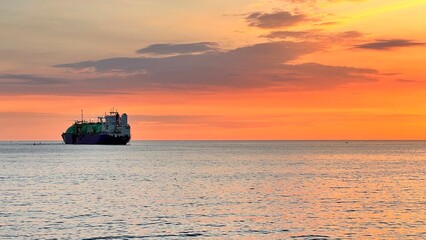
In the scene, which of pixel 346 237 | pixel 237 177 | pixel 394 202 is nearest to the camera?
pixel 346 237

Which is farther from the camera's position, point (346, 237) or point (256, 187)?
point (256, 187)

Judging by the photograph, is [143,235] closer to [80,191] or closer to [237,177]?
[80,191]

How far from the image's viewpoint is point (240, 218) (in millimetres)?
61906

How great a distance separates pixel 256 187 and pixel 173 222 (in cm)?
4051

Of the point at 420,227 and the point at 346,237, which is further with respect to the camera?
the point at 420,227

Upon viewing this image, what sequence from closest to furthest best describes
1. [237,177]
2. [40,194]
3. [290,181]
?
[40,194]
[290,181]
[237,177]

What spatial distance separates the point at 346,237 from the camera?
2048 inches

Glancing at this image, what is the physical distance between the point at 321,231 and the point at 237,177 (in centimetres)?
6697

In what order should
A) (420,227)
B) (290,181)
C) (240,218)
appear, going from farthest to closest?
(290,181), (240,218), (420,227)

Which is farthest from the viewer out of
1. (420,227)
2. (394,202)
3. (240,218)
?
(394,202)

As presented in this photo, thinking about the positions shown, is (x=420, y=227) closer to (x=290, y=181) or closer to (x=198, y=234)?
(x=198, y=234)

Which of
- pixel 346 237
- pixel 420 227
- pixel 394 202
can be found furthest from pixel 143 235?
pixel 394 202

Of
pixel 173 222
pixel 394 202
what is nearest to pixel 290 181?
pixel 394 202

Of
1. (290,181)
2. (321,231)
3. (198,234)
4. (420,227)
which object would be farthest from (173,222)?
(290,181)
